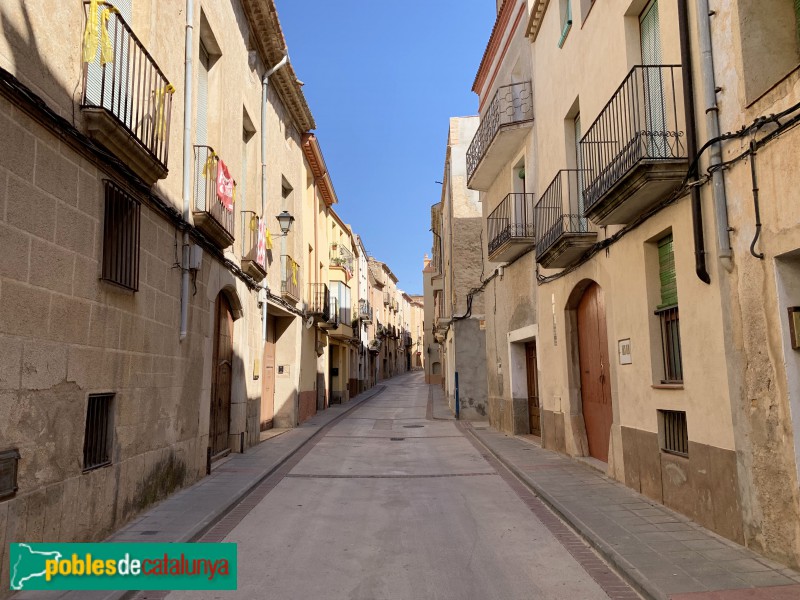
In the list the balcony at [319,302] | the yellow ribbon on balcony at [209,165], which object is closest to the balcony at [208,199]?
the yellow ribbon on balcony at [209,165]

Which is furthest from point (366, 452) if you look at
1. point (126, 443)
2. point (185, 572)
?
point (185, 572)

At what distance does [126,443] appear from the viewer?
6402 mm

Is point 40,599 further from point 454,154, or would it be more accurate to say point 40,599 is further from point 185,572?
point 454,154

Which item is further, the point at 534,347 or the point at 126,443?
the point at 534,347

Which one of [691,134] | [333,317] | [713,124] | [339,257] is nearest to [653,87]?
[691,134]

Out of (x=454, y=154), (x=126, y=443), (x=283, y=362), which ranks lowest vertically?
(x=126, y=443)

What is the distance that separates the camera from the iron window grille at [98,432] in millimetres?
5641

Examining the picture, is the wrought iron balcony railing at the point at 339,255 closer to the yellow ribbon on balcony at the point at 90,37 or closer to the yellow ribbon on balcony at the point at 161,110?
the yellow ribbon on balcony at the point at 161,110

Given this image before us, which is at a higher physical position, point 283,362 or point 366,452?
point 283,362

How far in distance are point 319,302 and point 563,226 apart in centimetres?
1221

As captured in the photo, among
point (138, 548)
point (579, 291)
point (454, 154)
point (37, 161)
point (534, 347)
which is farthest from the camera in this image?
point (454, 154)

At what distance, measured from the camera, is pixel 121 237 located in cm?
623

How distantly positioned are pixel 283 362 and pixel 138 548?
11.8 meters

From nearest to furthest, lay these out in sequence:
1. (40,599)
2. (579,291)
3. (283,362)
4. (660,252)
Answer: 1. (40,599)
2. (660,252)
3. (579,291)
4. (283,362)
